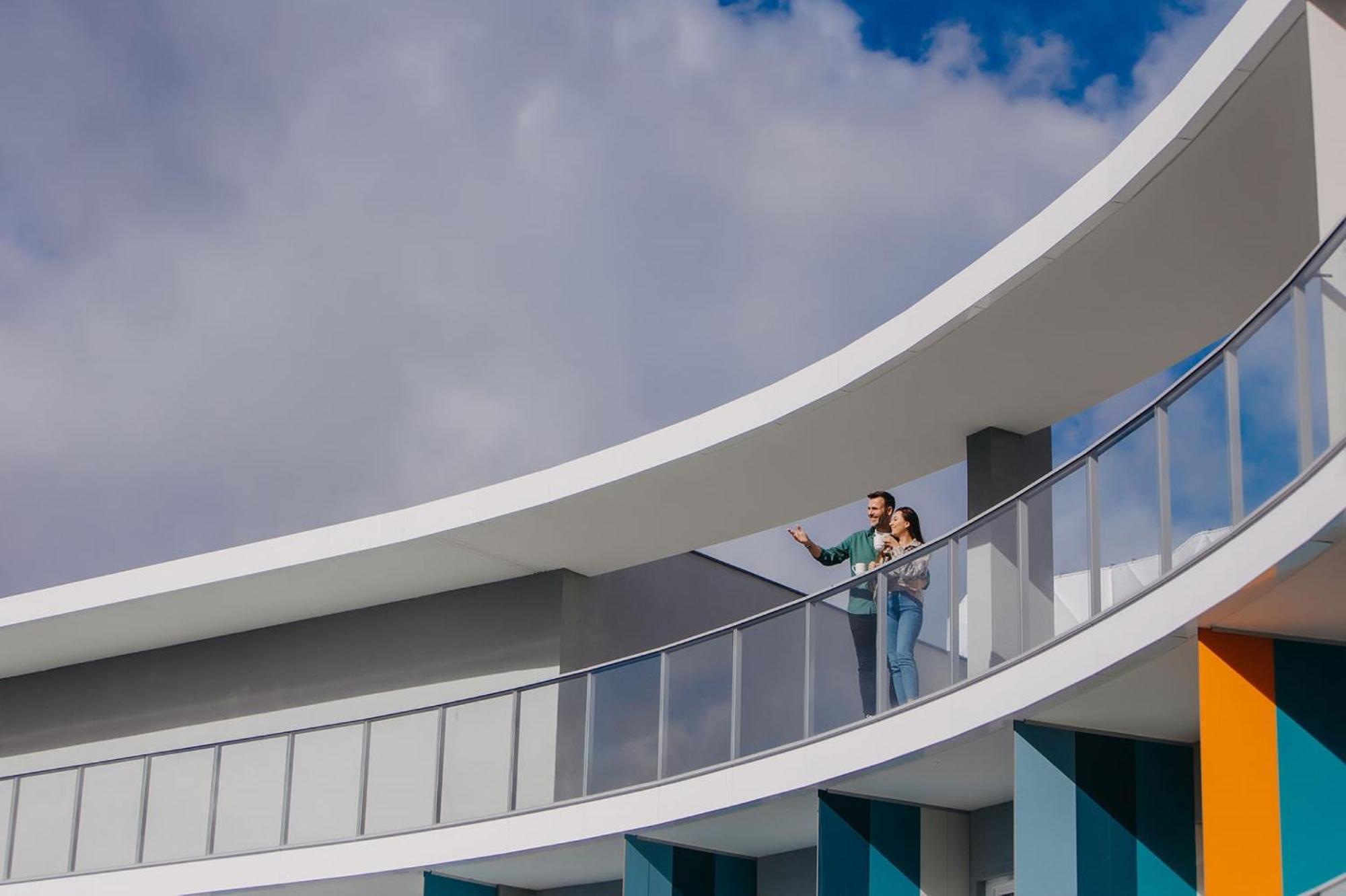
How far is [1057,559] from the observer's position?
12.4 m

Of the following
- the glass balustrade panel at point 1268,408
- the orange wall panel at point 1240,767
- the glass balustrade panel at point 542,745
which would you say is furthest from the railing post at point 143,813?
the glass balustrade panel at point 1268,408

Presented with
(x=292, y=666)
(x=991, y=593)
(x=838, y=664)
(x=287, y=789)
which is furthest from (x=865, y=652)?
(x=292, y=666)

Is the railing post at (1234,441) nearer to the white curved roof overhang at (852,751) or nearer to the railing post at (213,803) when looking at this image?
the white curved roof overhang at (852,751)

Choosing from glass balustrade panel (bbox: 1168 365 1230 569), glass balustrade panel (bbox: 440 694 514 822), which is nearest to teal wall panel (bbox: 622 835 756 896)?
glass balustrade panel (bbox: 440 694 514 822)

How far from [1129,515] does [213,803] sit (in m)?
11.2

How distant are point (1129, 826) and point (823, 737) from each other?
255 cm

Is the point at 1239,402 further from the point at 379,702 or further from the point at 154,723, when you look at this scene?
the point at 154,723

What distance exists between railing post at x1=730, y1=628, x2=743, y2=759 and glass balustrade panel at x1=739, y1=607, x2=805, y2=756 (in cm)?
1

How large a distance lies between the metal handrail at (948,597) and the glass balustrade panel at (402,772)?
7 centimetres

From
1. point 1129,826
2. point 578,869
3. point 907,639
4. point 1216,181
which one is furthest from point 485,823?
point 1216,181

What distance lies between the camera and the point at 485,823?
17734 mm

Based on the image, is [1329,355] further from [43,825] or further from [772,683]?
[43,825]

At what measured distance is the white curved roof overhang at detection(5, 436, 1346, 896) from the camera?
406 inches

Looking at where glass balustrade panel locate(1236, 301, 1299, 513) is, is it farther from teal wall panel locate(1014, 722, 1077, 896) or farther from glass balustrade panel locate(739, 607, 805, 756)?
glass balustrade panel locate(739, 607, 805, 756)
